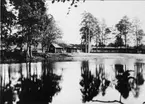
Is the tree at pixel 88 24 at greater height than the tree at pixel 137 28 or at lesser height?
greater

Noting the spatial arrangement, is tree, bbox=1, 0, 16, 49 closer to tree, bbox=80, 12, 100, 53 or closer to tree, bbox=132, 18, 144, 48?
tree, bbox=80, 12, 100, 53

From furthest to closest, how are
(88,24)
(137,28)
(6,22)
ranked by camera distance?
(88,24), (137,28), (6,22)

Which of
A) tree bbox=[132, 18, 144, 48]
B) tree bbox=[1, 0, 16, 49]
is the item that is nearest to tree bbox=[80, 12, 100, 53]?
tree bbox=[132, 18, 144, 48]

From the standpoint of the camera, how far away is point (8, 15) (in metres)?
3.84

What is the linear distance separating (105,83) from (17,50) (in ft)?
15.2

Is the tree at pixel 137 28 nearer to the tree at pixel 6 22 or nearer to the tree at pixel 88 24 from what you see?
the tree at pixel 88 24

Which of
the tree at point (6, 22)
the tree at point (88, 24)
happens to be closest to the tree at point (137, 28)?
the tree at point (88, 24)

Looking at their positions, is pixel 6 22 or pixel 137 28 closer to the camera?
pixel 6 22

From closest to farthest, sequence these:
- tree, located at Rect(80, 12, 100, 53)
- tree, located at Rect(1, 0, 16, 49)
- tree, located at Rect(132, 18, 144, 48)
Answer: tree, located at Rect(1, 0, 16, 49), tree, located at Rect(132, 18, 144, 48), tree, located at Rect(80, 12, 100, 53)

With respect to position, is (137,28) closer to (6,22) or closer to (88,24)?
(88,24)

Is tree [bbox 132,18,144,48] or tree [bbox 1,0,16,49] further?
tree [bbox 132,18,144,48]

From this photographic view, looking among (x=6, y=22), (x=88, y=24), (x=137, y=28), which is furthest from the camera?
(x=88, y=24)

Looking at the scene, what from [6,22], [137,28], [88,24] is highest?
[88,24]

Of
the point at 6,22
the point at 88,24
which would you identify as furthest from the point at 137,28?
the point at 6,22
